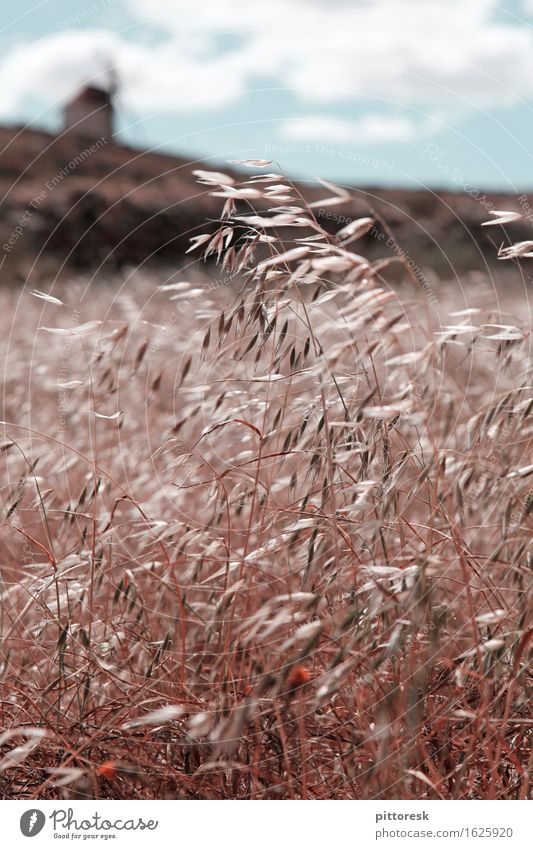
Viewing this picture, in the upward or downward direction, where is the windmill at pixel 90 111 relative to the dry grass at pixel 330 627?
upward

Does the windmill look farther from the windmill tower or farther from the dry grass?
the dry grass

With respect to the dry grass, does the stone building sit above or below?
above

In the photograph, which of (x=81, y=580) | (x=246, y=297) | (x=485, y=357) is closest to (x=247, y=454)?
(x=246, y=297)

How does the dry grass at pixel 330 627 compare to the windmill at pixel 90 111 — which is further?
the windmill at pixel 90 111

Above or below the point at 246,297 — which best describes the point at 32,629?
below

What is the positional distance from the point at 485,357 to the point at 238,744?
3179 mm

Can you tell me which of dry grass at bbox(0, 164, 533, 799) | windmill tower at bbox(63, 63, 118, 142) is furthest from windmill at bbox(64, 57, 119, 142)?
dry grass at bbox(0, 164, 533, 799)

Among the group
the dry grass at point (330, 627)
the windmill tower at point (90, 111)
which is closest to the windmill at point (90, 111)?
the windmill tower at point (90, 111)

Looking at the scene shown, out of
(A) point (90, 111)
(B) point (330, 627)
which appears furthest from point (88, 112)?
(B) point (330, 627)

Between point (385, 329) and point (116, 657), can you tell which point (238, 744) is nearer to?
point (116, 657)

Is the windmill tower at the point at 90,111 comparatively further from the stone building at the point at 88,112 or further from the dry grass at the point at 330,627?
the dry grass at the point at 330,627

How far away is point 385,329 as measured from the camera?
Answer: 1.40m

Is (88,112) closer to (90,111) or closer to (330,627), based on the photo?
(90,111)

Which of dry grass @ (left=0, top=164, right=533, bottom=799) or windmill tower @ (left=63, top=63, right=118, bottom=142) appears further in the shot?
windmill tower @ (left=63, top=63, right=118, bottom=142)
